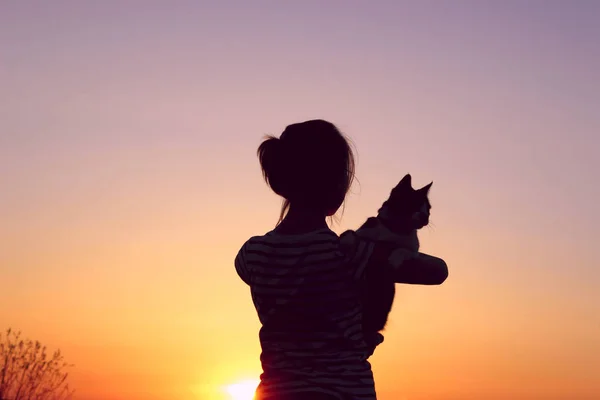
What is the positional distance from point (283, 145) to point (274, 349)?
87 centimetres

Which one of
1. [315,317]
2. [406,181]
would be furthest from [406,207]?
[315,317]

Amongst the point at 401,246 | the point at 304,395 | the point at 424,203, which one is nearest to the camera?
the point at 304,395

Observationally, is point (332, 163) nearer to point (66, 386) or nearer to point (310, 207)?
point (310, 207)

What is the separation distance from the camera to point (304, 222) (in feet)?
10.5

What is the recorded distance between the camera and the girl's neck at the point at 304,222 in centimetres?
320

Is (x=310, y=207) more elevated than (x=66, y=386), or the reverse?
(x=66, y=386)

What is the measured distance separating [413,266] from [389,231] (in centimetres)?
27

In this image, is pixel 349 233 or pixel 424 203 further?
pixel 424 203

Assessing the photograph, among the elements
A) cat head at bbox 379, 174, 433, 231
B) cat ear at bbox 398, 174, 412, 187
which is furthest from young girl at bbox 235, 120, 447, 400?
cat ear at bbox 398, 174, 412, 187

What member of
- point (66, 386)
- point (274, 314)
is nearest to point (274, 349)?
point (274, 314)

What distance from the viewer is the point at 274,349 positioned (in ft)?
10.3

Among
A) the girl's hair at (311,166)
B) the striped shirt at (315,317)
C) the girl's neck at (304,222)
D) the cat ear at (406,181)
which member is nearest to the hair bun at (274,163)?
the girl's hair at (311,166)

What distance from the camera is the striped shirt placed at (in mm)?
3041

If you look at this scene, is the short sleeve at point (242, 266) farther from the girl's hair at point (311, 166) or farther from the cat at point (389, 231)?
the cat at point (389, 231)
